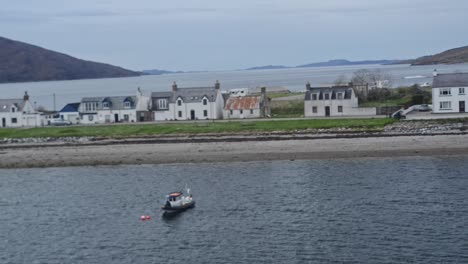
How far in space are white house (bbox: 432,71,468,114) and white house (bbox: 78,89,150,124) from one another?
31.4m

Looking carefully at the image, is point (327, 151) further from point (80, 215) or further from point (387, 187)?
point (80, 215)

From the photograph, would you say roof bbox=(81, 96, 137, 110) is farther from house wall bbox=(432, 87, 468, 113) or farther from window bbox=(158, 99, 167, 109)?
house wall bbox=(432, 87, 468, 113)

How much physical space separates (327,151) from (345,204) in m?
17.2

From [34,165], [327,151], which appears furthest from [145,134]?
[327,151]

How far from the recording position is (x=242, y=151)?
57781 mm

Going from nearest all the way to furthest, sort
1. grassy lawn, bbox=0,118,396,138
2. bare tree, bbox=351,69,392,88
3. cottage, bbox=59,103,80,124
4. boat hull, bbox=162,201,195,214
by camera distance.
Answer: boat hull, bbox=162,201,195,214
grassy lawn, bbox=0,118,396,138
cottage, bbox=59,103,80,124
bare tree, bbox=351,69,392,88

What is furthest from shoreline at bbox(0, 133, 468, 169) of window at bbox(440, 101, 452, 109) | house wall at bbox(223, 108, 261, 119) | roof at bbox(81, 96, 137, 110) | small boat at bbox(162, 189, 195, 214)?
roof at bbox(81, 96, 137, 110)

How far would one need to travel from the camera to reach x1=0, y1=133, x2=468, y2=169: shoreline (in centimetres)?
5416

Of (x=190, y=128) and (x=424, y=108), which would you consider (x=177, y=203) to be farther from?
(x=424, y=108)

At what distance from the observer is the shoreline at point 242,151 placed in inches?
2132

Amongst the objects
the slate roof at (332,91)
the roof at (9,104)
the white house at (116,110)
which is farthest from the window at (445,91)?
the roof at (9,104)

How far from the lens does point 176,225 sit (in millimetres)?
36938

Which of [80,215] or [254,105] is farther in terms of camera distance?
[254,105]

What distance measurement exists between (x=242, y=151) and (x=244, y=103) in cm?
2189
